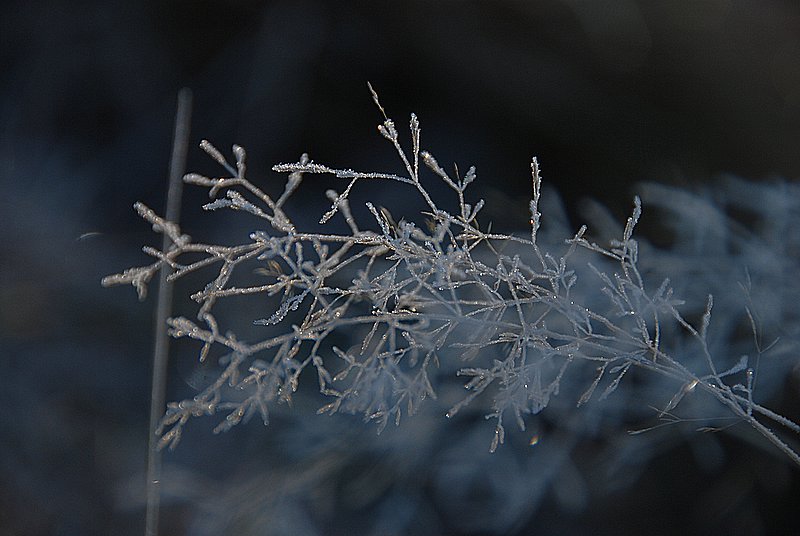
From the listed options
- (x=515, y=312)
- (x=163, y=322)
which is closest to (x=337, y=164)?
(x=163, y=322)

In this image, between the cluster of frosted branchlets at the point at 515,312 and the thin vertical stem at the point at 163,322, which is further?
the thin vertical stem at the point at 163,322

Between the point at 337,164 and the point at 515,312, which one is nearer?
the point at 515,312

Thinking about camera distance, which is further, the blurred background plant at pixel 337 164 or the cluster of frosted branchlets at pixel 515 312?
the blurred background plant at pixel 337 164

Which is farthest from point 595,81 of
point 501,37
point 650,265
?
point 650,265

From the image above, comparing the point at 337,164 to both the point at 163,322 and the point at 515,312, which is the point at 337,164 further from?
the point at 515,312

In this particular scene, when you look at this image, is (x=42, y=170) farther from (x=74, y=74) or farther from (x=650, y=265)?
(x=650, y=265)
